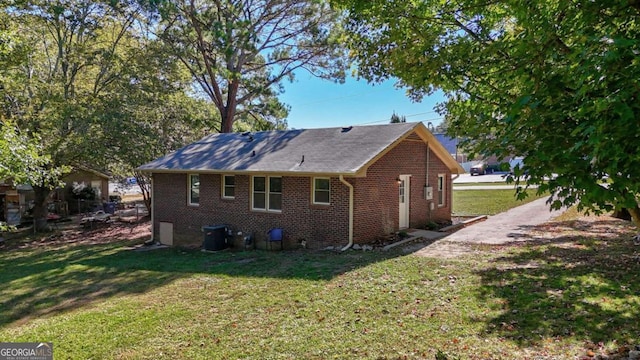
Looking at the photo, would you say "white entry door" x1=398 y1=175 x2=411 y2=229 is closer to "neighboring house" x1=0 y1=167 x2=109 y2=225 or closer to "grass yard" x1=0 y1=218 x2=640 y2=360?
"grass yard" x1=0 y1=218 x2=640 y2=360

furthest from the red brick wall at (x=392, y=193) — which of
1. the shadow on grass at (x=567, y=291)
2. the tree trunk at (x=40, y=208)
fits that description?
the tree trunk at (x=40, y=208)

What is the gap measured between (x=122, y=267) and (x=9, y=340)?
595cm

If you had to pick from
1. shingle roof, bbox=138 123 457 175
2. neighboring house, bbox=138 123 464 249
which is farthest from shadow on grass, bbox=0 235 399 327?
shingle roof, bbox=138 123 457 175

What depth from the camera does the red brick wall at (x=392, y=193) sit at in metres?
13.1

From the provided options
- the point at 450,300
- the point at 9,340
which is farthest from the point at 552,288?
the point at 9,340

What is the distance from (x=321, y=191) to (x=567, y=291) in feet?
25.6

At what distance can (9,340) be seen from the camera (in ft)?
22.4

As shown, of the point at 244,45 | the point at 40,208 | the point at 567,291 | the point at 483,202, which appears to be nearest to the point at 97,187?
the point at 40,208

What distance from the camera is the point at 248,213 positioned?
1492cm

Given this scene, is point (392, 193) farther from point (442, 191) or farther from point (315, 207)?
point (442, 191)

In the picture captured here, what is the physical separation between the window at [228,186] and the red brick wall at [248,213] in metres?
0.16

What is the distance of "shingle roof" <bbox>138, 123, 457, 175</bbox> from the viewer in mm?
13125

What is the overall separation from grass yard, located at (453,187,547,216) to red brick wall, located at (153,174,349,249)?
940 centimetres

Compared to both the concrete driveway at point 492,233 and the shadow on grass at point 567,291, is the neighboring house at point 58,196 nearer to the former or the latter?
the concrete driveway at point 492,233
